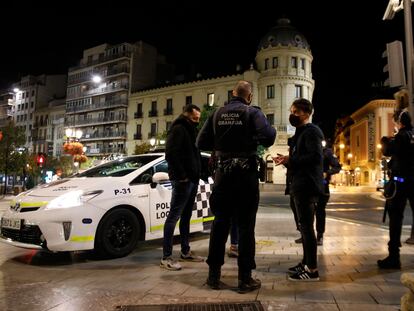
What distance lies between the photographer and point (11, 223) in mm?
5344

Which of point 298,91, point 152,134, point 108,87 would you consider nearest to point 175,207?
point 298,91

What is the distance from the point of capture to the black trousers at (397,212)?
4.79 meters

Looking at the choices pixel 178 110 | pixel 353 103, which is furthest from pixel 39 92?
pixel 353 103

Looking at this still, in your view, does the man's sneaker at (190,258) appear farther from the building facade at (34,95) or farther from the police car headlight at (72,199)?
the building facade at (34,95)

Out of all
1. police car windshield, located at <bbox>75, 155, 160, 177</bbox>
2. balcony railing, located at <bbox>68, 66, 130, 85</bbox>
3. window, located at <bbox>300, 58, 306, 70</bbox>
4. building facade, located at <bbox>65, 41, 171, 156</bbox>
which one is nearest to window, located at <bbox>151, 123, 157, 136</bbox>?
building facade, located at <bbox>65, 41, 171, 156</bbox>

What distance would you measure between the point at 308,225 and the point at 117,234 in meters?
2.66

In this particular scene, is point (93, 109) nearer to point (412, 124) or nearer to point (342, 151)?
point (342, 151)

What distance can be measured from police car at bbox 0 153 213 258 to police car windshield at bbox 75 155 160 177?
0.06ft

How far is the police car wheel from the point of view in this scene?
17.6 feet

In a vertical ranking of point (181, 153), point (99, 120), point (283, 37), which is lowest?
point (181, 153)

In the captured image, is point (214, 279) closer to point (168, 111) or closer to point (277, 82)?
point (277, 82)

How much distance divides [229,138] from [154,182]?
2.33 m

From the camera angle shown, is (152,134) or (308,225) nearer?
(308,225)

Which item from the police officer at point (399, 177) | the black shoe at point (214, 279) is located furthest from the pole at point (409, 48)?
the black shoe at point (214, 279)
